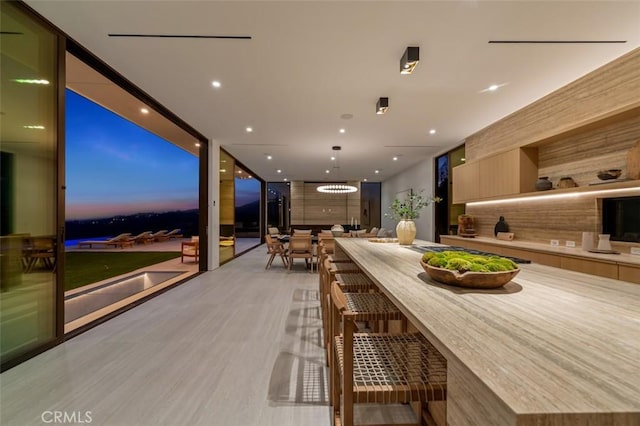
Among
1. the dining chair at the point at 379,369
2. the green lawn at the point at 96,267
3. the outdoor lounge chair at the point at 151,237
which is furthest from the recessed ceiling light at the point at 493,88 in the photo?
the outdoor lounge chair at the point at 151,237

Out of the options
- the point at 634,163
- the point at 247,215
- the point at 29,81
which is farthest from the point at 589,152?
the point at 247,215

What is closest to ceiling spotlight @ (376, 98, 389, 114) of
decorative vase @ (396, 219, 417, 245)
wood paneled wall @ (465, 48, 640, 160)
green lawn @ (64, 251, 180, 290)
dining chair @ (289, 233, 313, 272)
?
decorative vase @ (396, 219, 417, 245)

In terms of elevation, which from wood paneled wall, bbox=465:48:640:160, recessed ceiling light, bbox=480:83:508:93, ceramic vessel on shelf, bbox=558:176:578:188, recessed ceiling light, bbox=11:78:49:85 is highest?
recessed ceiling light, bbox=480:83:508:93

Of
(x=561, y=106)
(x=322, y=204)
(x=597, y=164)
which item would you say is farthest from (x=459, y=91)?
(x=322, y=204)

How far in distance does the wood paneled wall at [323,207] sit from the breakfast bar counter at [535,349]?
452 inches

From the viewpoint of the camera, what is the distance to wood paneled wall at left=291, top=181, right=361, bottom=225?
12781 mm

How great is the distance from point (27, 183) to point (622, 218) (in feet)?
19.3

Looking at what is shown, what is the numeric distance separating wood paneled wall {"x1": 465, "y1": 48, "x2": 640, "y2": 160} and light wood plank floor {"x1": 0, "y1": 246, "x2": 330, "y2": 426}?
4087mm

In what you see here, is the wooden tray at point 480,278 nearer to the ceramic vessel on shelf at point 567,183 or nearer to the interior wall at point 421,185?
the ceramic vessel on shelf at point 567,183

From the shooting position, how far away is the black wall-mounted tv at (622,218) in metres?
2.90

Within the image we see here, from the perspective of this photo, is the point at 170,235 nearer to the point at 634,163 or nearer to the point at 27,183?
the point at 27,183

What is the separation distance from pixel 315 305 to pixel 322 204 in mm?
9116

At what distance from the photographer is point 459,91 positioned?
3771mm

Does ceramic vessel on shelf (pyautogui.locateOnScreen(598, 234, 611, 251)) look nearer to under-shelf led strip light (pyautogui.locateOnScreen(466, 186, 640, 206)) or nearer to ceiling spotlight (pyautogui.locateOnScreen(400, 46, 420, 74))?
under-shelf led strip light (pyautogui.locateOnScreen(466, 186, 640, 206))
